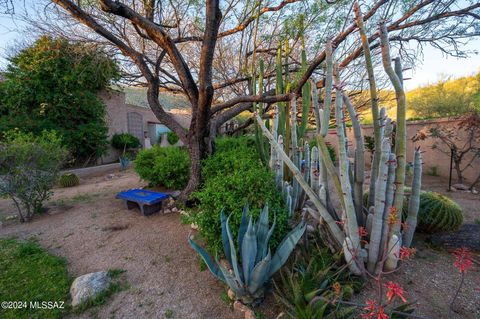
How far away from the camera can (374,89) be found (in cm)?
159

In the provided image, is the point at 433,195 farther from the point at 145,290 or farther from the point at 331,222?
the point at 145,290

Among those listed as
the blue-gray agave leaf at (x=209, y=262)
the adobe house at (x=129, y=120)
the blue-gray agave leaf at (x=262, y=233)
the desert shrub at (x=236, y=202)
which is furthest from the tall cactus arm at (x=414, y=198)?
the adobe house at (x=129, y=120)

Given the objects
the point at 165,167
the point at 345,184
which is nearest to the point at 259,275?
the point at 345,184

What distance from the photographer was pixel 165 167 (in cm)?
450

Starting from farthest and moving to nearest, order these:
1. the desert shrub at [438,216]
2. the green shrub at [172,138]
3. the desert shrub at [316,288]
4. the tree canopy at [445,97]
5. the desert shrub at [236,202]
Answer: the green shrub at [172,138]
the tree canopy at [445,97]
the desert shrub at [438,216]
the desert shrub at [236,202]
the desert shrub at [316,288]

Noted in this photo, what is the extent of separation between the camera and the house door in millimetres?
11484

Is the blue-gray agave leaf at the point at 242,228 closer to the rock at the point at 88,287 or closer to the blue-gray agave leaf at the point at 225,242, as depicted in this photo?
the blue-gray agave leaf at the point at 225,242

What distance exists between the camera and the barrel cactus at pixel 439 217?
2246mm

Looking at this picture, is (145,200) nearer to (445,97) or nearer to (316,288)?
A: (316,288)

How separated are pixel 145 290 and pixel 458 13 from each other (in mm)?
6511

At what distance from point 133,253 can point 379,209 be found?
260 centimetres

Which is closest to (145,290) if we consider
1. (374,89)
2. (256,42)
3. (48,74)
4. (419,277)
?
(419,277)

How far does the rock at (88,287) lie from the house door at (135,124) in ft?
35.9

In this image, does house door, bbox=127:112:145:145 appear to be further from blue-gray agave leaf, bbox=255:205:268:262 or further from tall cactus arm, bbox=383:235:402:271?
tall cactus arm, bbox=383:235:402:271
